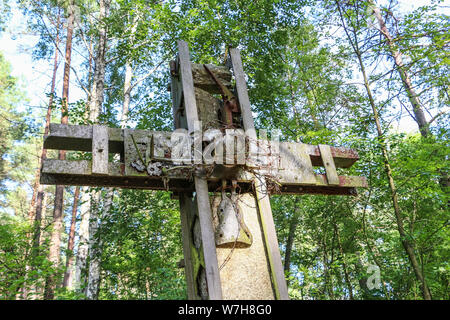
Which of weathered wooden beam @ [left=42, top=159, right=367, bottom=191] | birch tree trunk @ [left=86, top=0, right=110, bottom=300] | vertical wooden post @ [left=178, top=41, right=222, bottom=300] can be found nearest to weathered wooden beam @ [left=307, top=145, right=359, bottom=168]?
weathered wooden beam @ [left=42, top=159, right=367, bottom=191]

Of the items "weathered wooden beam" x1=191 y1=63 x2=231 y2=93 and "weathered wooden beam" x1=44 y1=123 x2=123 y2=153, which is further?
"weathered wooden beam" x1=191 y1=63 x2=231 y2=93

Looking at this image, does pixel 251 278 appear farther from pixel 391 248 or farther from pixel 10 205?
pixel 10 205

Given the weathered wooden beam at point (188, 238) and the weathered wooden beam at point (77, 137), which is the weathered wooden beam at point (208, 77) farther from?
the weathered wooden beam at point (188, 238)

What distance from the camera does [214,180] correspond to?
2.37 m

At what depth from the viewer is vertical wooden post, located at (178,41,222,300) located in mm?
1932

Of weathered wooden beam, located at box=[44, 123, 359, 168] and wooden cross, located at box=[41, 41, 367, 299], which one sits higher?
weathered wooden beam, located at box=[44, 123, 359, 168]

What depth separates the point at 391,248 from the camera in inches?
315

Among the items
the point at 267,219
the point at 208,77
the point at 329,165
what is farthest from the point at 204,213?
the point at 208,77

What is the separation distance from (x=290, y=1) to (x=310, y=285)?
670 cm

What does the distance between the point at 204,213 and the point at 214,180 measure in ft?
0.96

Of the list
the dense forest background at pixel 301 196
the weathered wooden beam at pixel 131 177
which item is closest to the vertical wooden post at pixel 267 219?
the weathered wooden beam at pixel 131 177

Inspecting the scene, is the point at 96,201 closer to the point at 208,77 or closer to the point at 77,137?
the point at 208,77

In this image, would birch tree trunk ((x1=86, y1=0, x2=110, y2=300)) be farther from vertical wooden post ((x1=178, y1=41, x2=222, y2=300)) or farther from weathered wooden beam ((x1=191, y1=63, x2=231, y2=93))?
vertical wooden post ((x1=178, y1=41, x2=222, y2=300))
